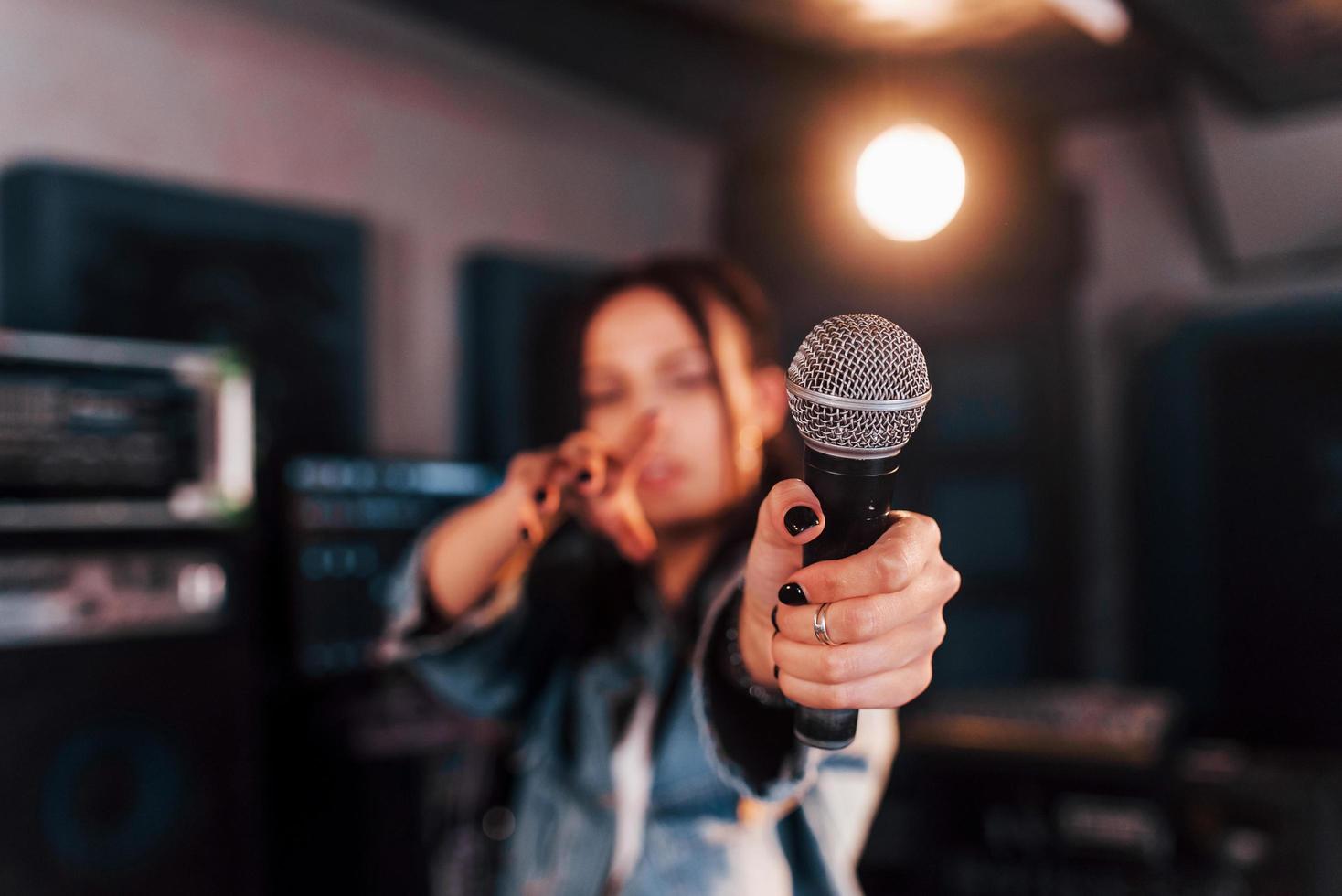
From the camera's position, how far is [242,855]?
1504 millimetres

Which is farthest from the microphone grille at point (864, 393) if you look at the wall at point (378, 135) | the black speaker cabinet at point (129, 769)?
the wall at point (378, 135)

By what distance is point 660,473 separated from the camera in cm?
100

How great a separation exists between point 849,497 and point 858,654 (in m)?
0.07

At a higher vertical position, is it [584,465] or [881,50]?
[881,50]

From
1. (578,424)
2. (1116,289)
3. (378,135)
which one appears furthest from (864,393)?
(1116,289)

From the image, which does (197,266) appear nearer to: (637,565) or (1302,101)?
(637,565)

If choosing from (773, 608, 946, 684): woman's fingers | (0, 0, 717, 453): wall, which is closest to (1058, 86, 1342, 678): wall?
(0, 0, 717, 453): wall

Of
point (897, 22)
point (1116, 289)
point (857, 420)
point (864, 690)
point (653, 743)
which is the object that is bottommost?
point (653, 743)

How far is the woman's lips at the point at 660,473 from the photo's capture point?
985 mm

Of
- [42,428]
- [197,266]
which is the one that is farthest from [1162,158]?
[42,428]

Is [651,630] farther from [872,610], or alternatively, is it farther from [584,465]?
[872,610]

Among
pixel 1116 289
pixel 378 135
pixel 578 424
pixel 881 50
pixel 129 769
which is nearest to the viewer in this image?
pixel 578 424

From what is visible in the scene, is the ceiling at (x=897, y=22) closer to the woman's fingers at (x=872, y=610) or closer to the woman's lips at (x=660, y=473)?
the woman's lips at (x=660, y=473)

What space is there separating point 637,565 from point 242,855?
758 mm
